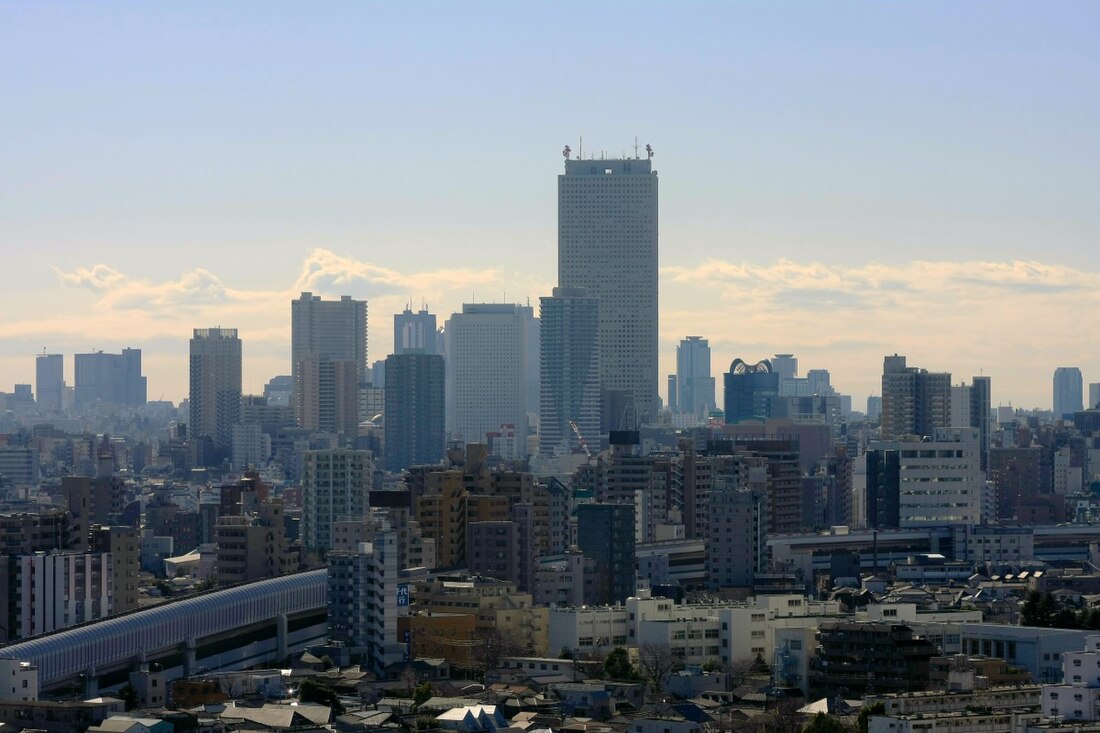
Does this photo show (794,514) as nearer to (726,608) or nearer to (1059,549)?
(1059,549)

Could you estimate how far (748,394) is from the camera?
530 feet

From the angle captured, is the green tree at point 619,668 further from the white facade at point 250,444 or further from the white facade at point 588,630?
the white facade at point 250,444

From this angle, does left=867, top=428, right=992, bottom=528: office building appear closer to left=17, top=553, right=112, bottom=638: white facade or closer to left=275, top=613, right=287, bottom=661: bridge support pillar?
left=275, top=613, right=287, bottom=661: bridge support pillar

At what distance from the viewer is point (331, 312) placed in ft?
652

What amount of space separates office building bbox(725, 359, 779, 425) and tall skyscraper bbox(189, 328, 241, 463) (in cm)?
2992

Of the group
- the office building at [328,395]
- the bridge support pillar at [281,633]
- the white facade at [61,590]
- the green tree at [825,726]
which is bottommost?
the green tree at [825,726]

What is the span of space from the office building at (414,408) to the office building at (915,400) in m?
36.1

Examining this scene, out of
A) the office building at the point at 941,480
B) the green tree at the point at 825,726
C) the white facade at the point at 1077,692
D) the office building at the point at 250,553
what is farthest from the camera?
the office building at the point at 941,480

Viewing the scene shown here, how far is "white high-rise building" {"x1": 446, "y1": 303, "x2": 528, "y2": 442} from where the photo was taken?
611ft

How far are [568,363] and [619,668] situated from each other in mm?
125051

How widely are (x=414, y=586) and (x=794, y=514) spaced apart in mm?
33083

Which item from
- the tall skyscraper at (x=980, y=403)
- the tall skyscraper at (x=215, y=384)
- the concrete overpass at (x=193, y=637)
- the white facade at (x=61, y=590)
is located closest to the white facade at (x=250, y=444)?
the tall skyscraper at (x=215, y=384)

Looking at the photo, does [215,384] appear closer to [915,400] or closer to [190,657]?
[915,400]

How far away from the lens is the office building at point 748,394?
160 m
